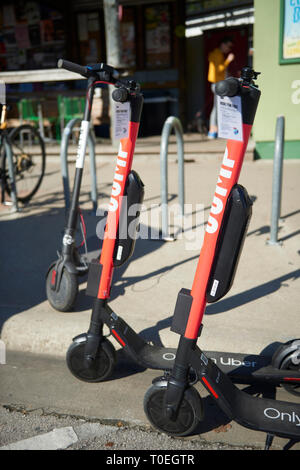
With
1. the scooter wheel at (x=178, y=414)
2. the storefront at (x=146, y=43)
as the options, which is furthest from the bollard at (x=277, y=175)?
the storefront at (x=146, y=43)

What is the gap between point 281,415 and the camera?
7.11 ft

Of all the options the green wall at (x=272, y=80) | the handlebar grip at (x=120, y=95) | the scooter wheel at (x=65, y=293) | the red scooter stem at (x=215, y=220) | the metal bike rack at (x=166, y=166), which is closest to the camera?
the red scooter stem at (x=215, y=220)

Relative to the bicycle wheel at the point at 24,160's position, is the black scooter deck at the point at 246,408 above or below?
below

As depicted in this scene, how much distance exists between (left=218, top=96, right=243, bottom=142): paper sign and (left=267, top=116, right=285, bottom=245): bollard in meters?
2.08

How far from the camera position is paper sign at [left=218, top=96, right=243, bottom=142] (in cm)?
191

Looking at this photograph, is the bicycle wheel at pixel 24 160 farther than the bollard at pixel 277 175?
Yes

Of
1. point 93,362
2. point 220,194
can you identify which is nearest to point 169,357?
point 93,362

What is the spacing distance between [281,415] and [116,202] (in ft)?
4.36

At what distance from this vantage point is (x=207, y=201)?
18.5 feet

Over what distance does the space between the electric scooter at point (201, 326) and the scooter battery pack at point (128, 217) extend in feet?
1.76

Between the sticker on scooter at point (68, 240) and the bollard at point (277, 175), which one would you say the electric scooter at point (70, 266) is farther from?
the bollard at point (277, 175)

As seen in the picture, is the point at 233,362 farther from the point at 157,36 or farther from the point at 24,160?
the point at 157,36

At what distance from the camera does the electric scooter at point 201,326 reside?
1.98m

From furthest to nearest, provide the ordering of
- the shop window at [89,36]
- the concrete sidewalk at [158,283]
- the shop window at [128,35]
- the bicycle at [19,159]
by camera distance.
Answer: the shop window at [89,36], the shop window at [128,35], the bicycle at [19,159], the concrete sidewalk at [158,283]
